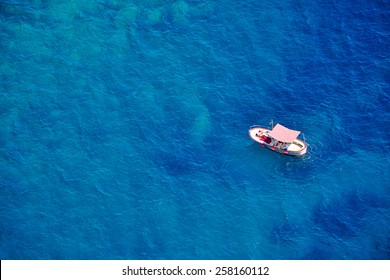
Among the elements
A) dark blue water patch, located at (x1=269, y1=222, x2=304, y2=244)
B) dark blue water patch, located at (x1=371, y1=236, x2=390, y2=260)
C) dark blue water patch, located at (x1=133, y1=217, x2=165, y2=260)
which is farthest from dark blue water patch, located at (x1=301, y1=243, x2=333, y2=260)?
dark blue water patch, located at (x1=133, y1=217, x2=165, y2=260)

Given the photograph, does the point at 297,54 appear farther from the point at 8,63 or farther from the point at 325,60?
the point at 8,63

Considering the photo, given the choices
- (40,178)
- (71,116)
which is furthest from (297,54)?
(40,178)

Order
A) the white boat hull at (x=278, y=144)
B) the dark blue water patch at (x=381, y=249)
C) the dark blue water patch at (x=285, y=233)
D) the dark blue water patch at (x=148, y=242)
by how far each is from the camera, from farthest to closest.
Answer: the white boat hull at (x=278, y=144) < the dark blue water patch at (x=285, y=233) < the dark blue water patch at (x=381, y=249) < the dark blue water patch at (x=148, y=242)

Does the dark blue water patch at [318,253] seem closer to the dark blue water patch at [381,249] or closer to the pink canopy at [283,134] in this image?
the dark blue water patch at [381,249]

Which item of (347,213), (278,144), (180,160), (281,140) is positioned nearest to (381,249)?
(347,213)

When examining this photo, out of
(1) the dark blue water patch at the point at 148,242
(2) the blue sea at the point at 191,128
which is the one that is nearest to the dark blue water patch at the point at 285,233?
(2) the blue sea at the point at 191,128

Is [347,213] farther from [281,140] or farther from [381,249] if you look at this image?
[281,140]
